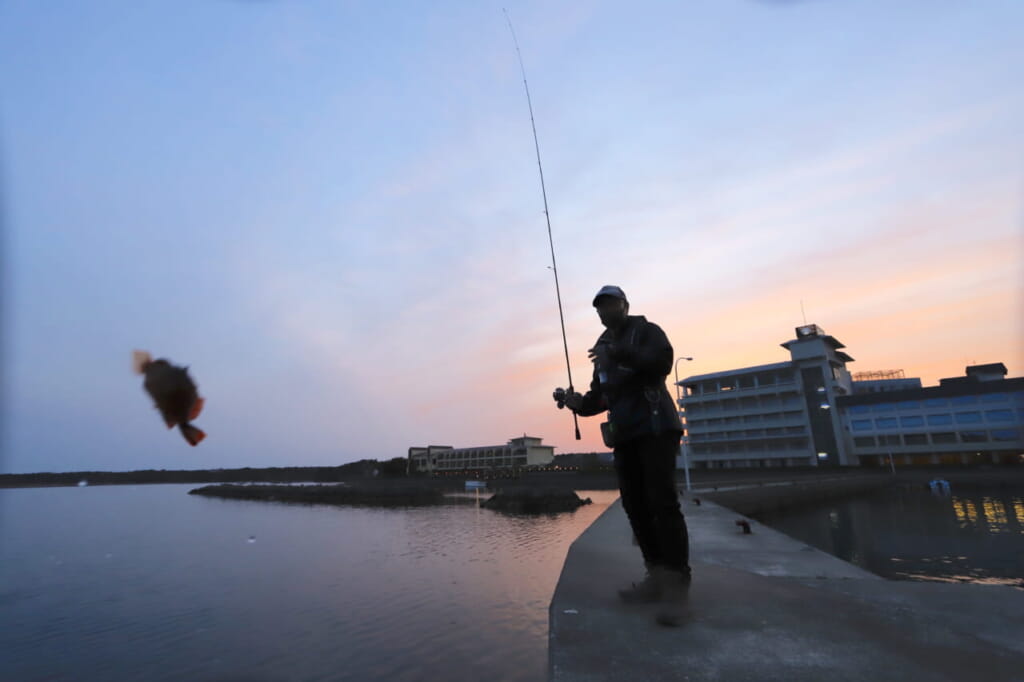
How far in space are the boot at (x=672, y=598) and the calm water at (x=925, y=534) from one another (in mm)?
10865

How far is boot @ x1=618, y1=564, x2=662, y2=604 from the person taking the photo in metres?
3.28

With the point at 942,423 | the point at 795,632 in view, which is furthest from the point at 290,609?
the point at 942,423

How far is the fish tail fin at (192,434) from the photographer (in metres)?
3.25

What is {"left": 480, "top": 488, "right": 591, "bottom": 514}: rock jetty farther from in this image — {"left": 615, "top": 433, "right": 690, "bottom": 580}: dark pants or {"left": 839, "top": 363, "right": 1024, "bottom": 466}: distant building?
{"left": 839, "top": 363, "right": 1024, "bottom": 466}: distant building

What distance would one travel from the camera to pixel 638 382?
4.14 m

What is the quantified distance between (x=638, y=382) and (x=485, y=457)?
388 ft

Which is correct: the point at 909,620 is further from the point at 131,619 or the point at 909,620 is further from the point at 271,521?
the point at 271,521

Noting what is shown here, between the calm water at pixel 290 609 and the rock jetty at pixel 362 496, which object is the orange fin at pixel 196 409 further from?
the rock jetty at pixel 362 496

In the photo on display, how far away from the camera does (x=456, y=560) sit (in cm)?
1644

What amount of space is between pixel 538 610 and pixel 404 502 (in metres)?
53.3

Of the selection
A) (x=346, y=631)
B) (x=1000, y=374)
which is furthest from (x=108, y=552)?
(x=1000, y=374)

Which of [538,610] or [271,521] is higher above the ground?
[538,610]

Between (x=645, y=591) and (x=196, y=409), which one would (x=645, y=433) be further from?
(x=196, y=409)

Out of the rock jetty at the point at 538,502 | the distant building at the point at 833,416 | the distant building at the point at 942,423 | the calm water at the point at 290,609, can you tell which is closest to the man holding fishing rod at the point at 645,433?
the calm water at the point at 290,609
